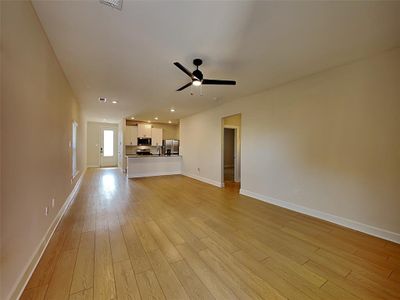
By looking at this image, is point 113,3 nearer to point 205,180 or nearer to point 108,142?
point 205,180

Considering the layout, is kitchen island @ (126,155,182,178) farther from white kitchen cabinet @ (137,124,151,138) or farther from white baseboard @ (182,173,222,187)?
white kitchen cabinet @ (137,124,151,138)

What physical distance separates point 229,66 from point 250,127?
2.00 m

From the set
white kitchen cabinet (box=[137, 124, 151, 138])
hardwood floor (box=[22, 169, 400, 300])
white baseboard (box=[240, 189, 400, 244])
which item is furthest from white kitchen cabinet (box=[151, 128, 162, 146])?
white baseboard (box=[240, 189, 400, 244])

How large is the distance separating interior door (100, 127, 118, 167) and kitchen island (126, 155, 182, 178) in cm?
424

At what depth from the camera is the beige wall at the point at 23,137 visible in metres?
1.29

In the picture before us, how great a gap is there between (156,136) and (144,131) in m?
0.69

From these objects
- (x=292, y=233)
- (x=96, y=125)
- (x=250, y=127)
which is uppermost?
(x=96, y=125)

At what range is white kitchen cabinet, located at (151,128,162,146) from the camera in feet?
30.7

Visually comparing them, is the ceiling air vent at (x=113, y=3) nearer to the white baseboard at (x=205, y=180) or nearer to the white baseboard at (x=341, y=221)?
the white baseboard at (x=341, y=221)

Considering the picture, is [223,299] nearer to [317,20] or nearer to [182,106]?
[317,20]

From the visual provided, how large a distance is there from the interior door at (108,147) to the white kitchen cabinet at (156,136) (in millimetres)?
3167

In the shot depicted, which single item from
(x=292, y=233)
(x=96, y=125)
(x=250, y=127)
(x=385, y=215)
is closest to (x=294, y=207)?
(x=292, y=233)

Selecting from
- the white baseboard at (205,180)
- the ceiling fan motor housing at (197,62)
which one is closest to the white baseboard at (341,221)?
the white baseboard at (205,180)

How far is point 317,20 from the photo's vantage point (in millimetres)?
1889
